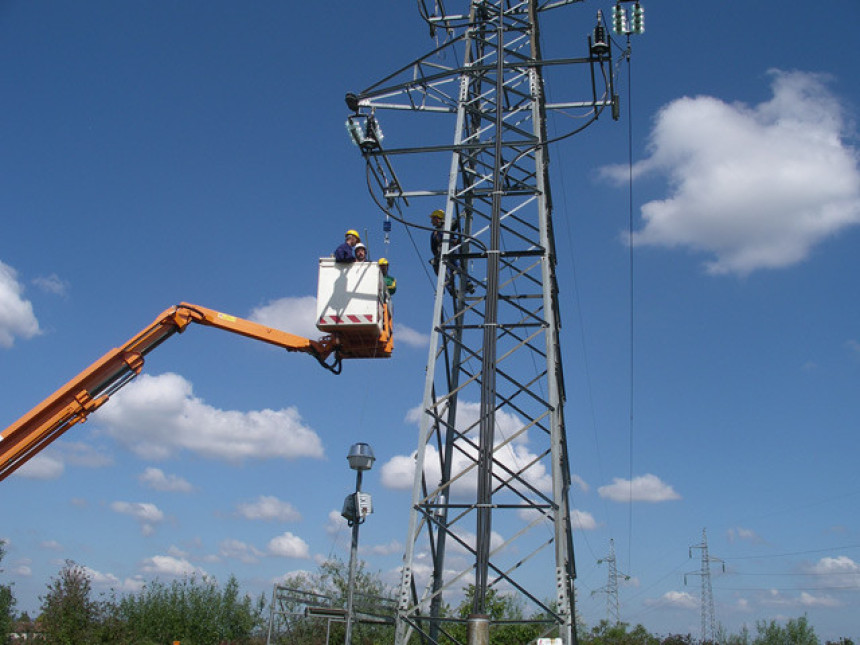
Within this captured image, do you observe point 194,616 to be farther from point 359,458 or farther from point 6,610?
point 359,458

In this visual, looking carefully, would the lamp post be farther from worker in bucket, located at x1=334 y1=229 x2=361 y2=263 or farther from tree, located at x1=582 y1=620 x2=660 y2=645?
tree, located at x1=582 y1=620 x2=660 y2=645

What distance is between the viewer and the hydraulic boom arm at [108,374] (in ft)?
42.3

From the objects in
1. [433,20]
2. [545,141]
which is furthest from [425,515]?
[433,20]

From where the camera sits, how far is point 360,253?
13.2 m

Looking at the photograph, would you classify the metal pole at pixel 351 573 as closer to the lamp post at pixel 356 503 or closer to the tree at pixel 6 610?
the lamp post at pixel 356 503

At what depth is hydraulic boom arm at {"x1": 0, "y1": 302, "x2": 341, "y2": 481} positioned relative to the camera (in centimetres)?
1289

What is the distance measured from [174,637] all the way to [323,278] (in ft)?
121

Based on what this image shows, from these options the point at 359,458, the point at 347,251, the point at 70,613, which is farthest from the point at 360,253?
the point at 70,613

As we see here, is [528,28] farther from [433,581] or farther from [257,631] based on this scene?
[257,631]

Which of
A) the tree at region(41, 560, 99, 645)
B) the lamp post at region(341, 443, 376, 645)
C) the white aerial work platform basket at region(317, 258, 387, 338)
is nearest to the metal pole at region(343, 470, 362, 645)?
the lamp post at region(341, 443, 376, 645)

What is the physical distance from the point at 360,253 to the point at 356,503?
4355mm

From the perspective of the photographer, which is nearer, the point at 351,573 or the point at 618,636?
the point at 351,573

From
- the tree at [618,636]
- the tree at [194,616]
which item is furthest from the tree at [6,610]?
the tree at [618,636]

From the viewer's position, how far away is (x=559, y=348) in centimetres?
1368
